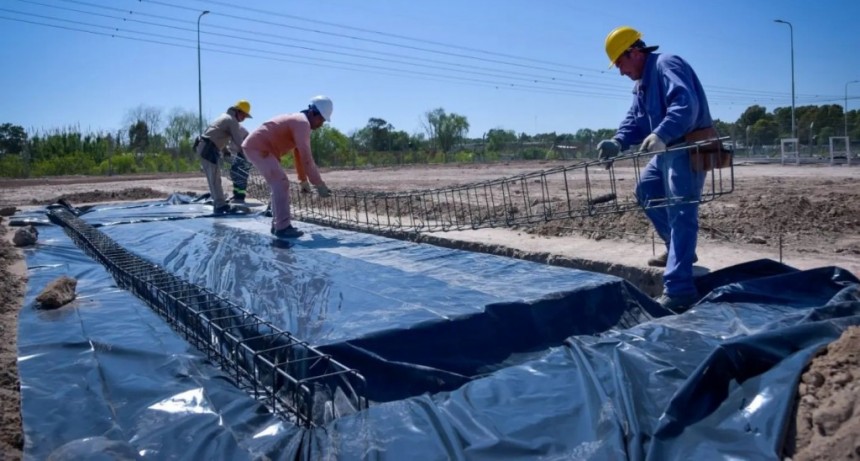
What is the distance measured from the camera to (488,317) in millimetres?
3154

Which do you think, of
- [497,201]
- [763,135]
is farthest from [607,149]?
[763,135]

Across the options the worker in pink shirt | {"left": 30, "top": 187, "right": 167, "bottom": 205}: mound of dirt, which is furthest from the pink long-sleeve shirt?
{"left": 30, "top": 187, "right": 167, "bottom": 205}: mound of dirt

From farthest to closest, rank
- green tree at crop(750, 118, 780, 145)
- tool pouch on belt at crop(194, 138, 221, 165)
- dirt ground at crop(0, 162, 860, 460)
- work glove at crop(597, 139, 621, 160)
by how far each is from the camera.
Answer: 1. green tree at crop(750, 118, 780, 145)
2. tool pouch on belt at crop(194, 138, 221, 165)
3. work glove at crop(597, 139, 621, 160)
4. dirt ground at crop(0, 162, 860, 460)

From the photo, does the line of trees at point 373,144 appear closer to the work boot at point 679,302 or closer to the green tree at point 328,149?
the green tree at point 328,149

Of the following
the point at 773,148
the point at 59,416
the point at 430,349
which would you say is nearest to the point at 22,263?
the point at 59,416

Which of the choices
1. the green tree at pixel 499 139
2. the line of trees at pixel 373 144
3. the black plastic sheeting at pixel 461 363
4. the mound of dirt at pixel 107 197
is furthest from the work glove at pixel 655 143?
the green tree at pixel 499 139

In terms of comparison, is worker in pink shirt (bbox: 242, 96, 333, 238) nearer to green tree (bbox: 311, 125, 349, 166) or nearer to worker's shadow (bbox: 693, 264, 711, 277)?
worker's shadow (bbox: 693, 264, 711, 277)

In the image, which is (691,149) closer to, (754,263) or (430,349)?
(754,263)

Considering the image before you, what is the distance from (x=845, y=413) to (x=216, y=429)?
1833mm

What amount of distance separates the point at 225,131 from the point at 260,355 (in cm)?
676

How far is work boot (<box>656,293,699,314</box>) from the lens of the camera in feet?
12.1

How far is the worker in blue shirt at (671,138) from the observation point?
3.67 m

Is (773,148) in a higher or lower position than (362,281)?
higher

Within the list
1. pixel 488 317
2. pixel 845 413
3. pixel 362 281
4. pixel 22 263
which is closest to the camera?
pixel 845 413
